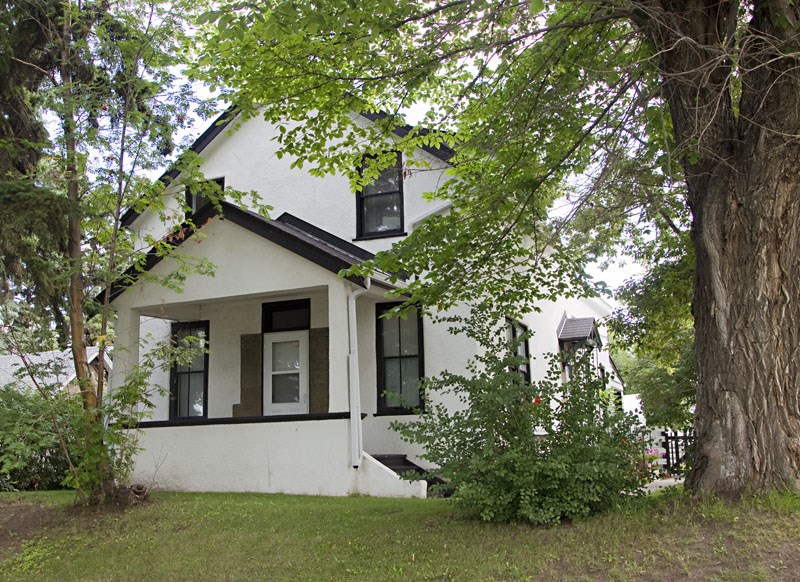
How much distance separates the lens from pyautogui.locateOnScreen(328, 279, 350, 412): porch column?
10570mm

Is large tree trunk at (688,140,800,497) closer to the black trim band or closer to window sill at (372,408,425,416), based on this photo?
the black trim band

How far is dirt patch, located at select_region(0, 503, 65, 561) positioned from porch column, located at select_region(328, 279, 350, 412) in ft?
12.4

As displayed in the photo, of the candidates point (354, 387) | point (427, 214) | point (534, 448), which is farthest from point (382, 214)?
point (534, 448)

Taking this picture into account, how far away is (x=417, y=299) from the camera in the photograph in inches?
327

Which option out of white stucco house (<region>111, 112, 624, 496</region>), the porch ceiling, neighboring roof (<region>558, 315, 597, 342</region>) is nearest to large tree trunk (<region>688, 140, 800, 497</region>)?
white stucco house (<region>111, 112, 624, 496</region>)

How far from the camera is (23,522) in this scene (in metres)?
8.63

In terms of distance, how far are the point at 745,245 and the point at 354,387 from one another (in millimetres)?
6005

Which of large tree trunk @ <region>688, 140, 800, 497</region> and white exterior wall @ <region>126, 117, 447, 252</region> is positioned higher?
white exterior wall @ <region>126, 117, 447, 252</region>

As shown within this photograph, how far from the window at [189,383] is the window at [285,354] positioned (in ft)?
4.92

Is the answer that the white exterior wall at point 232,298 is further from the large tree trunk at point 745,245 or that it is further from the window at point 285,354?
the large tree trunk at point 745,245

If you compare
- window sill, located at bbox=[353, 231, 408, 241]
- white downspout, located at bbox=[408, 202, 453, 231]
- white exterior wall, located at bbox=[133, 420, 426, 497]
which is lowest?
white exterior wall, located at bbox=[133, 420, 426, 497]

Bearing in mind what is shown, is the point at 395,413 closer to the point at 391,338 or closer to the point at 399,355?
the point at 399,355

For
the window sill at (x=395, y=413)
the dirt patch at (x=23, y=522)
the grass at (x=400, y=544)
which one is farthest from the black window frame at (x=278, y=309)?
the dirt patch at (x=23, y=522)

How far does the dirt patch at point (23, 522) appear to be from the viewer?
7.98 metres
